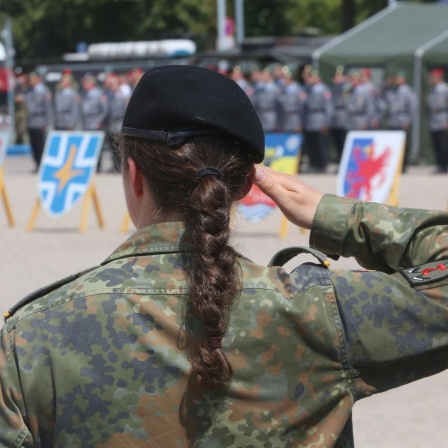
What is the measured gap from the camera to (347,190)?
12.2 m

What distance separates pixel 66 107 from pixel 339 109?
18.9 ft

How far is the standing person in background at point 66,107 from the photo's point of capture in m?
24.0

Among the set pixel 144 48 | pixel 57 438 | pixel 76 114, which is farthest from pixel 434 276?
pixel 144 48

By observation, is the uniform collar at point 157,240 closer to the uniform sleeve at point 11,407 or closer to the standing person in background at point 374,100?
the uniform sleeve at point 11,407

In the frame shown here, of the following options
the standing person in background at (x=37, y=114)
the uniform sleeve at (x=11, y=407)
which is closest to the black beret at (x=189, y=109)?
the uniform sleeve at (x=11, y=407)

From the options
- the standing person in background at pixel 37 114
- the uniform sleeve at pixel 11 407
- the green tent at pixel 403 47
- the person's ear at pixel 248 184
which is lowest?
the standing person in background at pixel 37 114

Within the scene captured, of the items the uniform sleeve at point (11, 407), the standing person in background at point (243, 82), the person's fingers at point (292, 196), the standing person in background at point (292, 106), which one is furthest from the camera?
the standing person in background at point (243, 82)

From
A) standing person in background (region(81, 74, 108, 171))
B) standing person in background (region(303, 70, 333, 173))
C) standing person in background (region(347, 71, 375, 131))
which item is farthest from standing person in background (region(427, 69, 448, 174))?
standing person in background (region(81, 74, 108, 171))

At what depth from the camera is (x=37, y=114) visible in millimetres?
24031

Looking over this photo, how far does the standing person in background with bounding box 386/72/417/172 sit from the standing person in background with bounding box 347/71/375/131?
392 mm

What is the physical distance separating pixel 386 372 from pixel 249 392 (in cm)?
23

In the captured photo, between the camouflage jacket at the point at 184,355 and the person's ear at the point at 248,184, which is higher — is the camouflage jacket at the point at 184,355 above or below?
below

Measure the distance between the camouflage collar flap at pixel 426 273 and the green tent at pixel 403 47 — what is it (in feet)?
67.4

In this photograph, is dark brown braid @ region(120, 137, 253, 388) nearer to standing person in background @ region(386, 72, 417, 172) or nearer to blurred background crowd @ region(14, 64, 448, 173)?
blurred background crowd @ region(14, 64, 448, 173)
